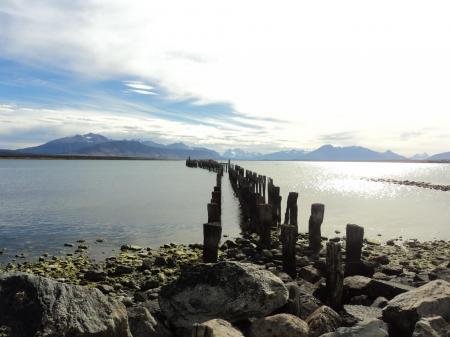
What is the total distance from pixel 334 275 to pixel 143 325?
4.71m

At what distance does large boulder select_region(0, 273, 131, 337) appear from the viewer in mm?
5496

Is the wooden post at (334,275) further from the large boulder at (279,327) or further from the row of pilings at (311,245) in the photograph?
the large boulder at (279,327)

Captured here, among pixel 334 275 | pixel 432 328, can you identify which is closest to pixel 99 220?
pixel 334 275

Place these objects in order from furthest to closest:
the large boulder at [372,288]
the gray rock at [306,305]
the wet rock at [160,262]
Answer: the wet rock at [160,262], the large boulder at [372,288], the gray rock at [306,305]

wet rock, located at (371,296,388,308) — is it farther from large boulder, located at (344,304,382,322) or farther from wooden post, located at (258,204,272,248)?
wooden post, located at (258,204,272,248)

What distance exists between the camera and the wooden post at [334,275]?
959cm

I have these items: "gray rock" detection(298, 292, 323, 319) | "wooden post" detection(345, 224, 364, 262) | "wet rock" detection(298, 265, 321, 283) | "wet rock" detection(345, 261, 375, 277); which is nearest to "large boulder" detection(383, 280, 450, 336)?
"gray rock" detection(298, 292, 323, 319)

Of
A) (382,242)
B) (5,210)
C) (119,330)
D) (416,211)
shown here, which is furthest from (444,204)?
(119,330)

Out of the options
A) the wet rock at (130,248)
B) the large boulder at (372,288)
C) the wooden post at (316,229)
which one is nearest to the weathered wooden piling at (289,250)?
the large boulder at (372,288)

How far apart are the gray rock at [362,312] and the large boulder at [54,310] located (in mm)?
4557

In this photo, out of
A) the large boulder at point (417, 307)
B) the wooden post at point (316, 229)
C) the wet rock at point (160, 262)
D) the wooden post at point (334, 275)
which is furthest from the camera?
the wooden post at point (316, 229)

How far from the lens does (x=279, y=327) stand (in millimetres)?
6758

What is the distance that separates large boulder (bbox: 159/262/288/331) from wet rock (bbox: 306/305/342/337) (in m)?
0.67

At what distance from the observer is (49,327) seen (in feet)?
17.9
